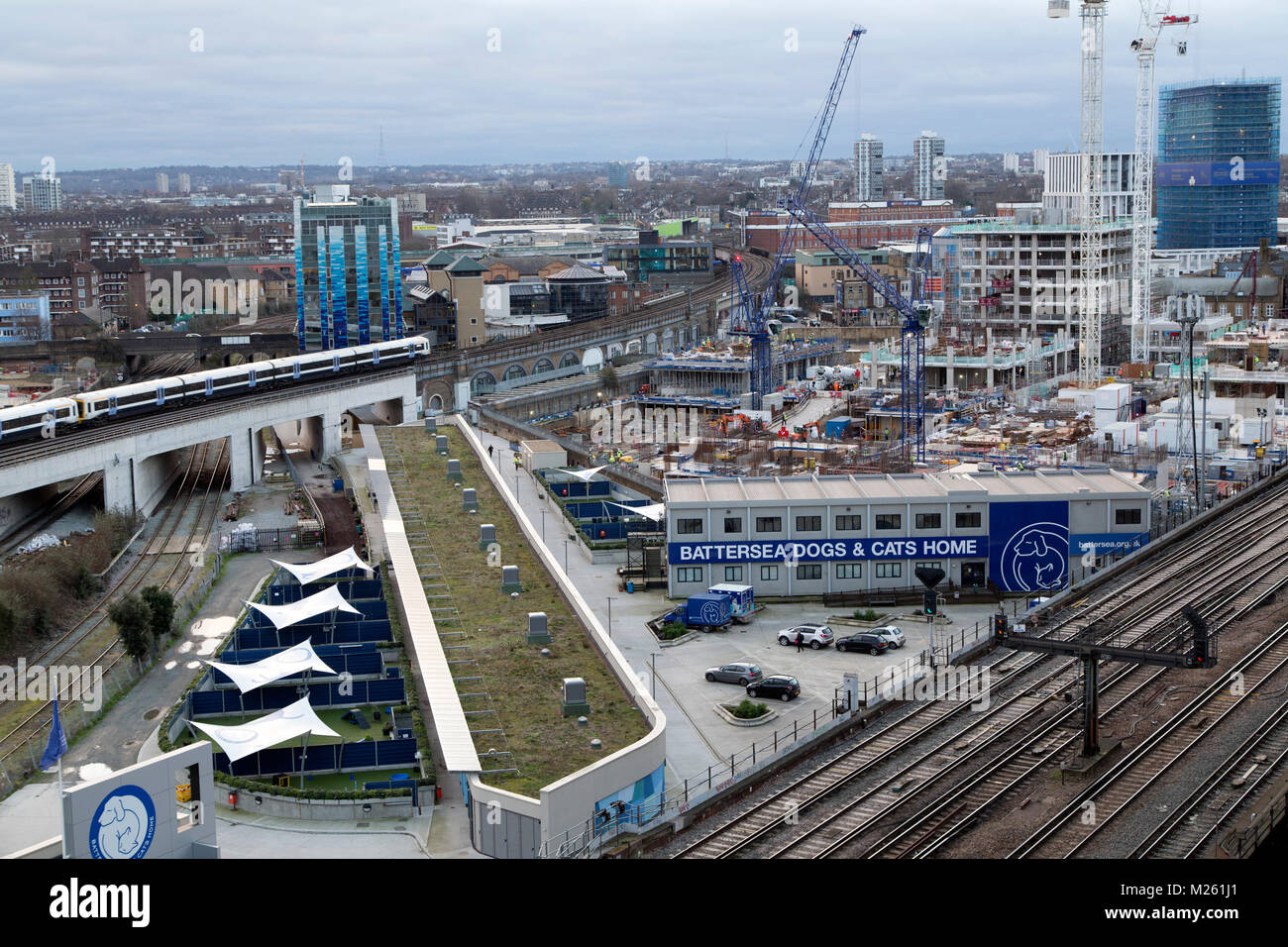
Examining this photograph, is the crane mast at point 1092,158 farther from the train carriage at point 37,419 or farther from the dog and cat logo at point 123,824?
the dog and cat logo at point 123,824

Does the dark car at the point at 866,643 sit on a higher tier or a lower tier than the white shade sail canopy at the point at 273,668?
lower

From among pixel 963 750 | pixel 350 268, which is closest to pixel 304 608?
pixel 963 750

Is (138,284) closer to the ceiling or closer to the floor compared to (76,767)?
closer to the ceiling

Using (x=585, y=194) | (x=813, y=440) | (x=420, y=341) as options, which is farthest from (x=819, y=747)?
(x=585, y=194)

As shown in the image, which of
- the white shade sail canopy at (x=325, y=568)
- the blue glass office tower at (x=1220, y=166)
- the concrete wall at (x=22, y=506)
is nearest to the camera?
the white shade sail canopy at (x=325, y=568)

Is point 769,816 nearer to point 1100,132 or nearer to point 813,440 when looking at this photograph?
point 813,440

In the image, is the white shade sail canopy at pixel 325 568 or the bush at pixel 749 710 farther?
the white shade sail canopy at pixel 325 568

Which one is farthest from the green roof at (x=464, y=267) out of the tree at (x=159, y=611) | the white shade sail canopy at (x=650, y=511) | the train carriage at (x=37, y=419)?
the tree at (x=159, y=611)

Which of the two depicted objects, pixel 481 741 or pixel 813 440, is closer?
pixel 481 741
